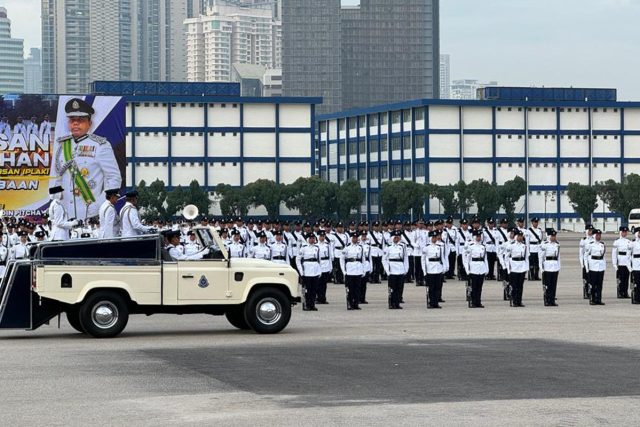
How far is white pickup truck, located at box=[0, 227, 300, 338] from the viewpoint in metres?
21.3

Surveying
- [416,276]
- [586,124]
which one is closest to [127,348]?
[416,276]

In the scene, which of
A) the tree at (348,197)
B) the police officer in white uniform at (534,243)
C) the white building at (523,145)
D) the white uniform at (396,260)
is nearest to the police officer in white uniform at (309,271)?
the white uniform at (396,260)

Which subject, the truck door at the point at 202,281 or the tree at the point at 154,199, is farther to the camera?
the tree at the point at 154,199

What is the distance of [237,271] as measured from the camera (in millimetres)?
22047

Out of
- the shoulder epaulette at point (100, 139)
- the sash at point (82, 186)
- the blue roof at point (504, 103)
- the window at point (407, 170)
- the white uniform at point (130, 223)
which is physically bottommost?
the white uniform at point (130, 223)

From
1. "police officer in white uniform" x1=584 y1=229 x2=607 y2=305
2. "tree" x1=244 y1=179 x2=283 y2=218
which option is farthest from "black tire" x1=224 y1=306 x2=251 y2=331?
"tree" x1=244 y1=179 x2=283 y2=218

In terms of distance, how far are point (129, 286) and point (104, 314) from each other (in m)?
0.63

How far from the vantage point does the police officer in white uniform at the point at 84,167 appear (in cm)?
6091

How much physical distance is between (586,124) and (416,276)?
97035mm

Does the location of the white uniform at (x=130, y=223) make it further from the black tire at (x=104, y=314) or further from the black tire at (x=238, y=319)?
the black tire at (x=238, y=319)

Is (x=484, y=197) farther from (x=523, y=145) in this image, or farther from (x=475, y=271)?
(x=475, y=271)

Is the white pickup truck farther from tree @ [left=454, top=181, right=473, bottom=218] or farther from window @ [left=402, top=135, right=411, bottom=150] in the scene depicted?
window @ [left=402, top=135, right=411, bottom=150]

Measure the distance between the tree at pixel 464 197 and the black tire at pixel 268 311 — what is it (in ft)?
314

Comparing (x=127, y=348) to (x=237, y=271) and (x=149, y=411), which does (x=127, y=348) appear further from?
(x=149, y=411)
